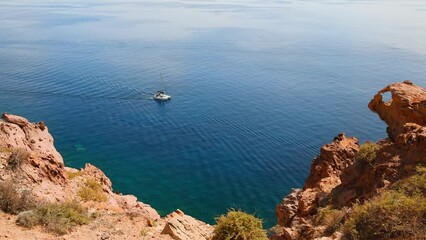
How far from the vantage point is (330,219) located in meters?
16.1

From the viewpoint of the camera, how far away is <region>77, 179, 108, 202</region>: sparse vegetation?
74.2ft

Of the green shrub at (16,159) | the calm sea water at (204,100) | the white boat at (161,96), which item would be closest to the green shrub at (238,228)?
the green shrub at (16,159)

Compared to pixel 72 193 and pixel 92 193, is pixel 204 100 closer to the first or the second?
pixel 92 193

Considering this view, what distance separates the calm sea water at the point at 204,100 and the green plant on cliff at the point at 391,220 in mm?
26207

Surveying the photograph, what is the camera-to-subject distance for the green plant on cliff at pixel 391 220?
11.6 metres

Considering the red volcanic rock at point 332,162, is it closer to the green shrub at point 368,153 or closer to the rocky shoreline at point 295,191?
the rocky shoreline at point 295,191

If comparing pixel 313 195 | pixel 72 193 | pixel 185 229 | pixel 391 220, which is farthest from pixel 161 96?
pixel 391 220

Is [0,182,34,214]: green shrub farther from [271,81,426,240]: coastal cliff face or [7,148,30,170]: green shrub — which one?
[271,81,426,240]: coastal cliff face

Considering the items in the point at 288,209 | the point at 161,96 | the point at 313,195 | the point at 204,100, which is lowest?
the point at 204,100

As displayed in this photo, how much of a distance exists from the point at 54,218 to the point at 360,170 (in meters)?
15.1

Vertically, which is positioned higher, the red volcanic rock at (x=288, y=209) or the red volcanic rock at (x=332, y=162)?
the red volcanic rock at (x=332, y=162)

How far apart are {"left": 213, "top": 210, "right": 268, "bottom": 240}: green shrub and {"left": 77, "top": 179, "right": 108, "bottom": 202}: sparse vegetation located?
9.09m

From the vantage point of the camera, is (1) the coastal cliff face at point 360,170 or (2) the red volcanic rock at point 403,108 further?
(2) the red volcanic rock at point 403,108

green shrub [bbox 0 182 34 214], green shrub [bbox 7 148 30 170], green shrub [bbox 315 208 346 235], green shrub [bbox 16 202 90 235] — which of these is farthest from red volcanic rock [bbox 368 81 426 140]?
green shrub [bbox 7 148 30 170]
